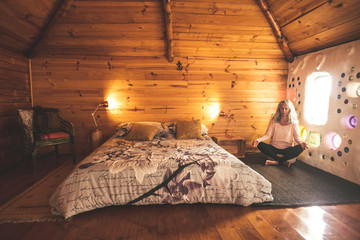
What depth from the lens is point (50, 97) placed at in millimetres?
3562

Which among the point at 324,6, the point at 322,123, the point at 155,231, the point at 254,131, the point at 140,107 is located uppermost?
the point at 324,6

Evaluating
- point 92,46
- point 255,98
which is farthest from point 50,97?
point 255,98

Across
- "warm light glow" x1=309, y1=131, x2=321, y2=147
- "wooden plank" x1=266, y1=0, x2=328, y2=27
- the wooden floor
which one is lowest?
the wooden floor

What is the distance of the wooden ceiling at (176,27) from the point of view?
256 cm

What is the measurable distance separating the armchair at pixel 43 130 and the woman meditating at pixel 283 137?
3.38 meters

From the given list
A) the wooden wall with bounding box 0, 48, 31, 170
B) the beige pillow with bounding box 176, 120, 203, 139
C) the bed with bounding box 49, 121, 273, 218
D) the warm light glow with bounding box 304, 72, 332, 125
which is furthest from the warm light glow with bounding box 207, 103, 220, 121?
the wooden wall with bounding box 0, 48, 31, 170

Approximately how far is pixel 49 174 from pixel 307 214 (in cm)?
348

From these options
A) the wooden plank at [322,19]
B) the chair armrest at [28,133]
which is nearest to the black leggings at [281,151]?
the wooden plank at [322,19]

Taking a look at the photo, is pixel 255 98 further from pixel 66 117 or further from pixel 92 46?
pixel 66 117

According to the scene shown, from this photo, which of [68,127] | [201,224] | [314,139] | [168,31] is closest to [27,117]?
[68,127]

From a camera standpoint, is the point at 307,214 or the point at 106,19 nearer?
the point at 307,214

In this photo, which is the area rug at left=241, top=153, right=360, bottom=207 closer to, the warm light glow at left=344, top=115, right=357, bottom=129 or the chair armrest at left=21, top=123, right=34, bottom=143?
the warm light glow at left=344, top=115, right=357, bottom=129

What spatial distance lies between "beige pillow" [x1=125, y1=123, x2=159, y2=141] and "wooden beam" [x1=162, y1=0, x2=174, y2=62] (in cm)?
151

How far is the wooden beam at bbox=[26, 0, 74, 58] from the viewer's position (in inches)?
104
